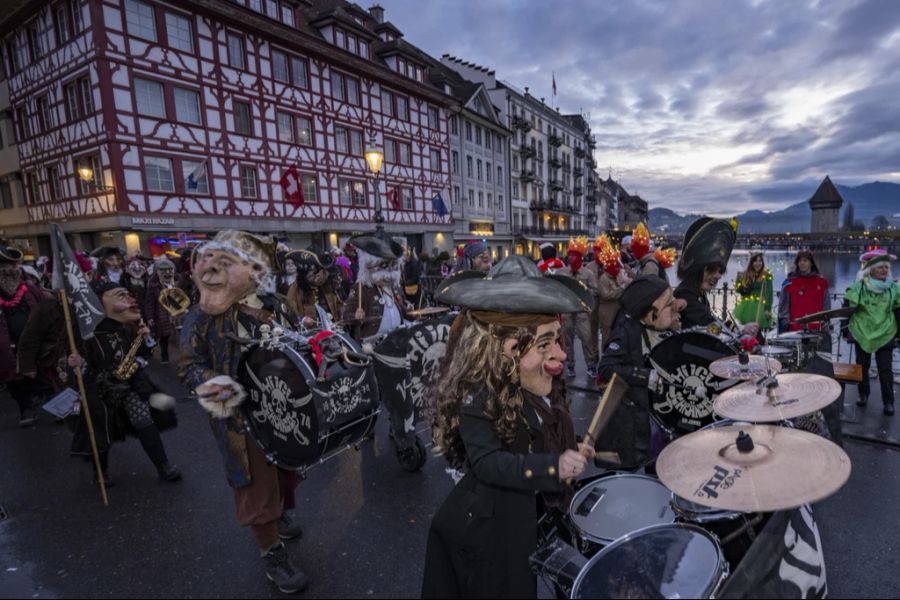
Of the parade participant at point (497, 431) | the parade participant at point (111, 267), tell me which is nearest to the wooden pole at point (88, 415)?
the parade participant at point (497, 431)

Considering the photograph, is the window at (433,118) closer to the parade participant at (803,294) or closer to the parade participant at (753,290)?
the parade participant at (753,290)

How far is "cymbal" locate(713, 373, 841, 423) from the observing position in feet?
7.66

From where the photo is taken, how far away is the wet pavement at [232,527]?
3.10 meters

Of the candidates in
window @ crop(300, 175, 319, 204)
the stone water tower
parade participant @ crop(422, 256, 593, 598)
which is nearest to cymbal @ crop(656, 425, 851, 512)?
parade participant @ crop(422, 256, 593, 598)

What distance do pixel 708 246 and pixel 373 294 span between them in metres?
3.76

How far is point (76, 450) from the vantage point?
445 centimetres

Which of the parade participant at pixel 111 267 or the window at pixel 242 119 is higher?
the window at pixel 242 119

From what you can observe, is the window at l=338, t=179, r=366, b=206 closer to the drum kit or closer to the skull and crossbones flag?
the skull and crossbones flag

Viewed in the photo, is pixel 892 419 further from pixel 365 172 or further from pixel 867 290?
pixel 365 172

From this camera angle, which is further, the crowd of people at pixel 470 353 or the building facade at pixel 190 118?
the building facade at pixel 190 118

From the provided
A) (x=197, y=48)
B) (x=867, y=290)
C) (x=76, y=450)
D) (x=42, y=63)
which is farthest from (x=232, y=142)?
(x=867, y=290)

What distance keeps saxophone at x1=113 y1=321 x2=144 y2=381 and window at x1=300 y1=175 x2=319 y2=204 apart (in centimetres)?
2042

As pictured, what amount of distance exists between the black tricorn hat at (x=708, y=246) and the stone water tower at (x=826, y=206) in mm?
71694

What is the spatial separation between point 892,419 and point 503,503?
5.83 m
